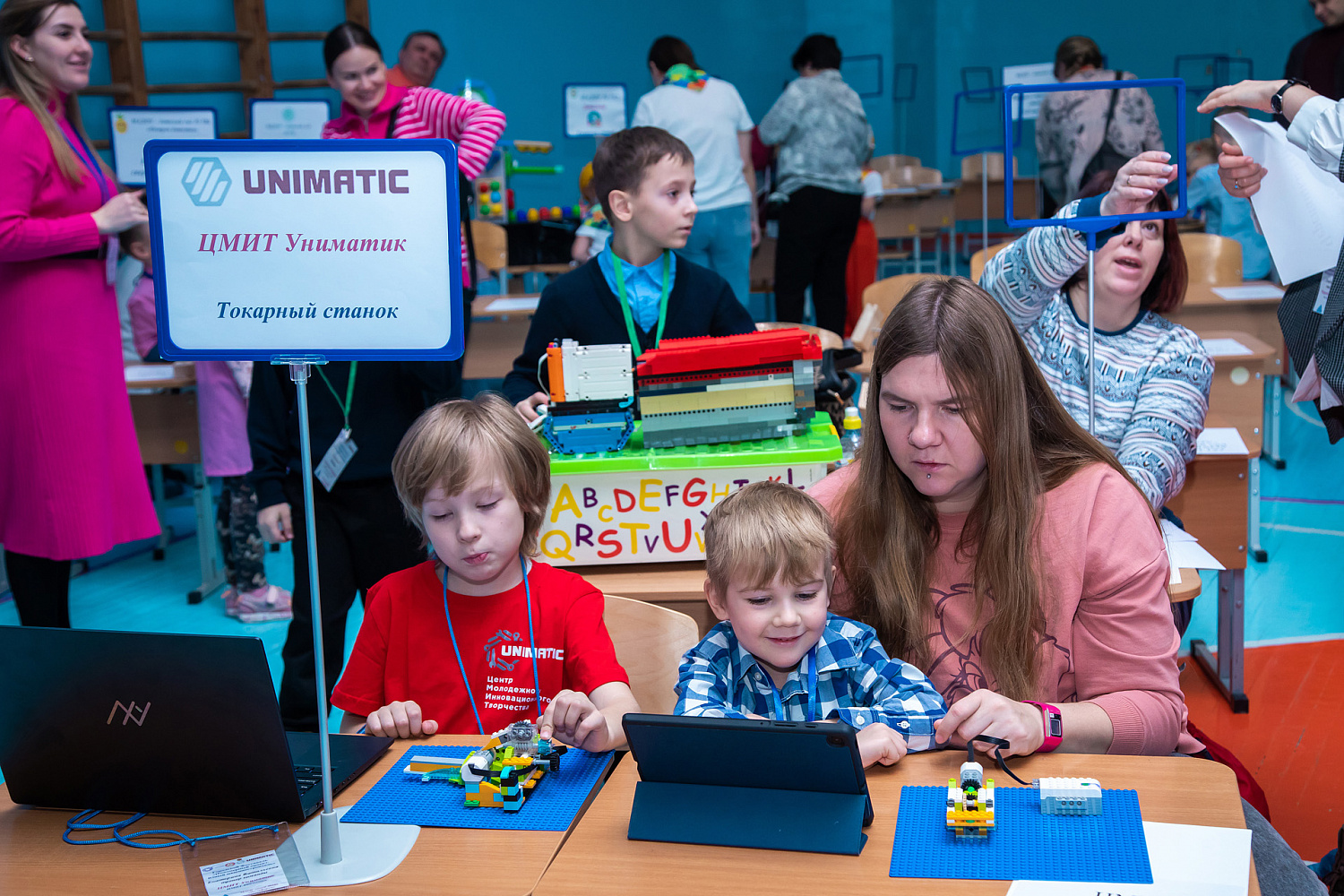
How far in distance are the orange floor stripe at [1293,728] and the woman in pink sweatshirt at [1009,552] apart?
114 cm

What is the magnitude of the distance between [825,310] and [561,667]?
16.2 ft

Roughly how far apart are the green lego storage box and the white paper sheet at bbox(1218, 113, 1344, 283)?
83 cm

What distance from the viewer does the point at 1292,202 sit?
1.89 metres

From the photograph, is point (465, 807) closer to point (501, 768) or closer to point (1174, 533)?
point (501, 768)

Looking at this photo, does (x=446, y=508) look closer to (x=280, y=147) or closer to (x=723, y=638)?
(x=723, y=638)

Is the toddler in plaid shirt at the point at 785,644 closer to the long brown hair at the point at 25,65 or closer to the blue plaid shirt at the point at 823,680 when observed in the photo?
the blue plaid shirt at the point at 823,680

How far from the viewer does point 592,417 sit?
7.21 ft

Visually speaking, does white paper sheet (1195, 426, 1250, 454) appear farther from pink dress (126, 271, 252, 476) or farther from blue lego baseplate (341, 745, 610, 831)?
pink dress (126, 271, 252, 476)

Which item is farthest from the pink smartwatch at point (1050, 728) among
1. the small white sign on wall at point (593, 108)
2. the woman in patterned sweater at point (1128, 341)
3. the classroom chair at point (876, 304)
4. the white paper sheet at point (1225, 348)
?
the small white sign on wall at point (593, 108)

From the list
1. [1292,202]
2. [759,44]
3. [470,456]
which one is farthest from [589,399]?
[759,44]

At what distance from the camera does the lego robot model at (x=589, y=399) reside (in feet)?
7.14

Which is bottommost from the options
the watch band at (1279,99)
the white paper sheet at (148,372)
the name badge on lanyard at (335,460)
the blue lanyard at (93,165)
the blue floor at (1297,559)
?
the blue floor at (1297,559)

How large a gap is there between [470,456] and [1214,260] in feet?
14.7

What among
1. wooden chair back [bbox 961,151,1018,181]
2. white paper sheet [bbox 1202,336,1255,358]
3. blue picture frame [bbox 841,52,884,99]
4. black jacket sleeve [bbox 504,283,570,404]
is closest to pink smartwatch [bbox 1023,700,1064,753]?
black jacket sleeve [bbox 504,283,570,404]
